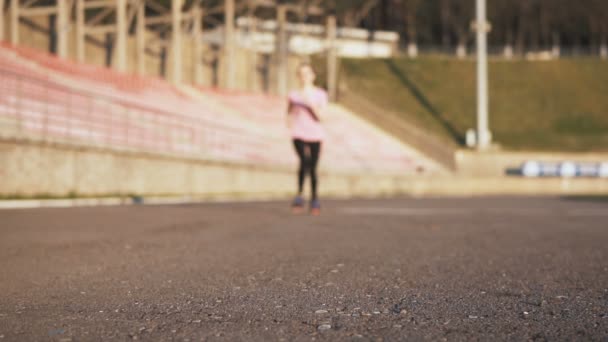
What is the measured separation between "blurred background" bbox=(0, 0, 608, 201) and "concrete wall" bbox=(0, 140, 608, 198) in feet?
0.11

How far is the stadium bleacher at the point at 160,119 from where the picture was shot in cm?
1405

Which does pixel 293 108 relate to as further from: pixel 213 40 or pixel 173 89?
pixel 213 40

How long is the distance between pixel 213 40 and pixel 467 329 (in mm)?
32238

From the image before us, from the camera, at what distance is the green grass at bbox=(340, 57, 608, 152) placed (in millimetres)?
30031

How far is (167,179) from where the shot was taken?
15.2 metres

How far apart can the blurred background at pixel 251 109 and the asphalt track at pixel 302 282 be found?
6.86 meters

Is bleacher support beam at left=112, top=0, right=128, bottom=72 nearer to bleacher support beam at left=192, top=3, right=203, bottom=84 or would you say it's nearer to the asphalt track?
bleacher support beam at left=192, top=3, right=203, bottom=84

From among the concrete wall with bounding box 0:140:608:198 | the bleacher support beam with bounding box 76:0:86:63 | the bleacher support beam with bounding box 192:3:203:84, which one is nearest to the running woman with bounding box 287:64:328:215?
the concrete wall with bounding box 0:140:608:198

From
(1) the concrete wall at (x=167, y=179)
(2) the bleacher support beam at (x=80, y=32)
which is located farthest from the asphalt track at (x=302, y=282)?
(2) the bleacher support beam at (x=80, y=32)

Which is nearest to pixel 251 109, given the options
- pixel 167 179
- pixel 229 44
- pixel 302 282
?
pixel 229 44

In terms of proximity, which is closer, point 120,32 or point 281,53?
point 120,32

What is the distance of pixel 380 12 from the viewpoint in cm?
5853

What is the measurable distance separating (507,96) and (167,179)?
83.0 feet

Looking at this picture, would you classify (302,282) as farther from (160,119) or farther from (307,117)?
(160,119)
